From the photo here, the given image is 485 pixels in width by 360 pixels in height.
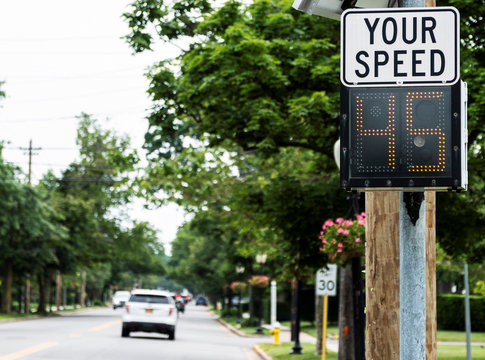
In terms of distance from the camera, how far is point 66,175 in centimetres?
6059

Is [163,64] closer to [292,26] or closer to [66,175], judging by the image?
[292,26]

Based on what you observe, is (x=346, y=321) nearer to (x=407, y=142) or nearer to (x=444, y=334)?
(x=407, y=142)

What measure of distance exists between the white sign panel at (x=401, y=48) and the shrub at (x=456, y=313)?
41254mm

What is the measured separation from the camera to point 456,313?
44.0 m

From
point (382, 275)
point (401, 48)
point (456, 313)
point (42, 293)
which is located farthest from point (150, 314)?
point (42, 293)

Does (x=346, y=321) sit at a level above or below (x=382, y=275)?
below

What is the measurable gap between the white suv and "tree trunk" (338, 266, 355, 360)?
11117mm

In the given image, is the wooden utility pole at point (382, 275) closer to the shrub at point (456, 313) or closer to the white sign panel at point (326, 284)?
the white sign panel at point (326, 284)

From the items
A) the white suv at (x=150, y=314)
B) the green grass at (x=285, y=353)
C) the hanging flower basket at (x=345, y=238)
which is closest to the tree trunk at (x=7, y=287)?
the white suv at (x=150, y=314)

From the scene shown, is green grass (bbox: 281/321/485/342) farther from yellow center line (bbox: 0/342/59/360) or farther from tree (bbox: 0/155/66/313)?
yellow center line (bbox: 0/342/59/360)

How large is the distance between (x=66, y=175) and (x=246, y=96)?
47180 mm

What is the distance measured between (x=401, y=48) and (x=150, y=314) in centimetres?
2483

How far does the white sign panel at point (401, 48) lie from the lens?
4117mm

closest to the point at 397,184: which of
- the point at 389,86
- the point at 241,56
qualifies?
the point at 389,86
